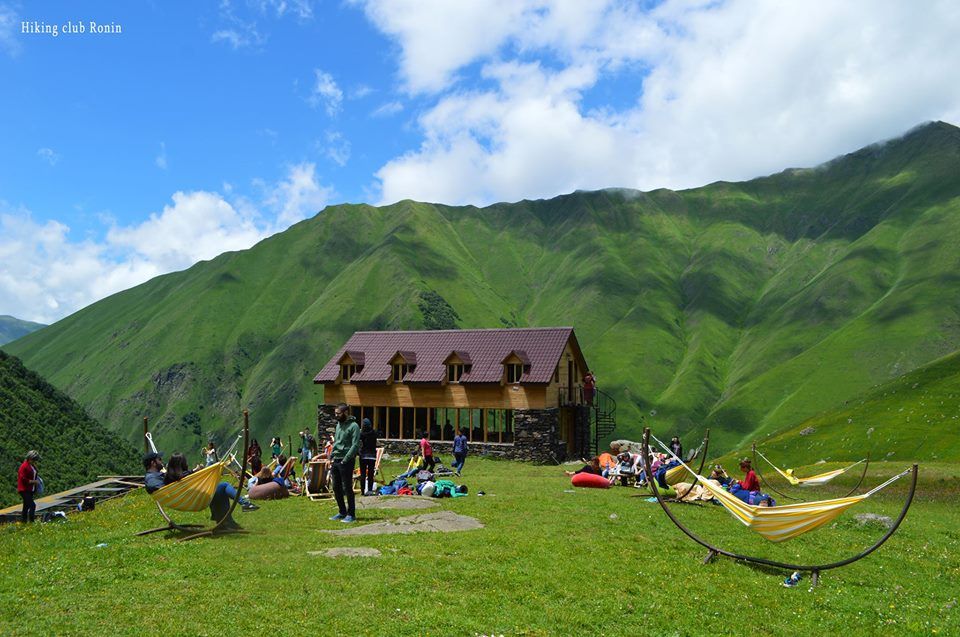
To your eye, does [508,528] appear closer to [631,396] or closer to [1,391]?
[1,391]

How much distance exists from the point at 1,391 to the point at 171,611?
48496mm

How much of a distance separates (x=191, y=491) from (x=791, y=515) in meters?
13.7

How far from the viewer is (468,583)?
13.4m

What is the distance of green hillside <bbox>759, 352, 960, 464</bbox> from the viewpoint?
183 ft

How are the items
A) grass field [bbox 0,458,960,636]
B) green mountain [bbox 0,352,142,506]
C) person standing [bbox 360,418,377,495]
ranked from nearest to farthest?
grass field [bbox 0,458,960,636] → person standing [bbox 360,418,377,495] → green mountain [bbox 0,352,142,506]

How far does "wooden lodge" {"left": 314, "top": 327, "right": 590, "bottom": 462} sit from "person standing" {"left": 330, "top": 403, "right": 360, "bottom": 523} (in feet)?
94.5

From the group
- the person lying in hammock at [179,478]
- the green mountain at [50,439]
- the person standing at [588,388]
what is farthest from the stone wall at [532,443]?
the person lying in hammock at [179,478]

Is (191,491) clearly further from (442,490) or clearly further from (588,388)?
(588,388)

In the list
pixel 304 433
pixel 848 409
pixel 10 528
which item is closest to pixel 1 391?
Result: pixel 304 433

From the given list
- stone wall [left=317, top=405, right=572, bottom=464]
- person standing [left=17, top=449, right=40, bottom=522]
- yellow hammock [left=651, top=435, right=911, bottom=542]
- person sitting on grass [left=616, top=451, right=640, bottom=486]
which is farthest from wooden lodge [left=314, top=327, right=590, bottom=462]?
yellow hammock [left=651, top=435, right=911, bottom=542]

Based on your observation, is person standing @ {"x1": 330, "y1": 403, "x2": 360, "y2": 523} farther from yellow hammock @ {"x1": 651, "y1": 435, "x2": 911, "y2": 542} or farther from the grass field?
yellow hammock @ {"x1": 651, "y1": 435, "x2": 911, "y2": 542}

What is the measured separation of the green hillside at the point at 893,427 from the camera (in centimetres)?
5588

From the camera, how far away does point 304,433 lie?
37156mm

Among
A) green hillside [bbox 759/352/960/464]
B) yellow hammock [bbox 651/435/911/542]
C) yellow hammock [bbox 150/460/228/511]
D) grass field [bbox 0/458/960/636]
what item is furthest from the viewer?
green hillside [bbox 759/352/960/464]
